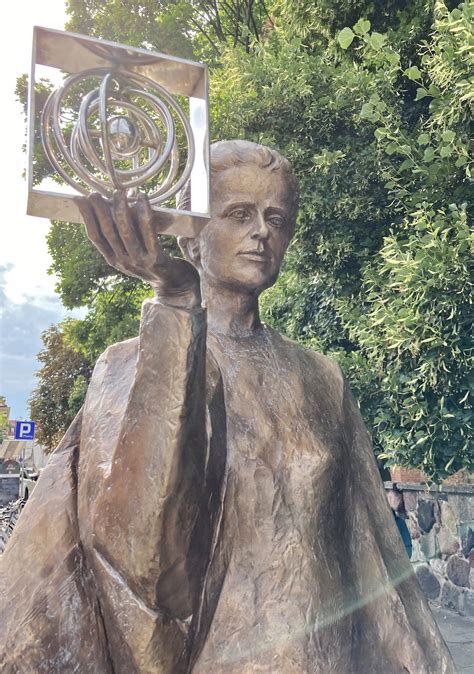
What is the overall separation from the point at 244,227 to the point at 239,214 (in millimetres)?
40

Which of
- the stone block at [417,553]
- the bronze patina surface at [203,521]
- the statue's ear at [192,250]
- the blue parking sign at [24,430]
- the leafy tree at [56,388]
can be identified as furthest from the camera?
the leafy tree at [56,388]

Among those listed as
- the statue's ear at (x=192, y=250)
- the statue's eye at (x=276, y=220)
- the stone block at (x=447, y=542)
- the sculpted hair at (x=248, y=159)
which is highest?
the sculpted hair at (x=248, y=159)

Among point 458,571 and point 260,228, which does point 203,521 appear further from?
point 458,571

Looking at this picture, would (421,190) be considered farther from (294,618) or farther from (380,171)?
(294,618)

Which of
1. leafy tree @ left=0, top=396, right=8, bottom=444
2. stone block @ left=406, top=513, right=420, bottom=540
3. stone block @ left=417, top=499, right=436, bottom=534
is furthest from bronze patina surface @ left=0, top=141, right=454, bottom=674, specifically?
leafy tree @ left=0, top=396, right=8, bottom=444

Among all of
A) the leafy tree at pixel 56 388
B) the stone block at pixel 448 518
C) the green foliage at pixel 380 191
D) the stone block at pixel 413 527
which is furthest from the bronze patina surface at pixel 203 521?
the leafy tree at pixel 56 388

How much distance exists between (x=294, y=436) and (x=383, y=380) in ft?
16.8

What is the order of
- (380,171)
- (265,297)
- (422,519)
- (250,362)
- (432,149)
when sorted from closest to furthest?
(250,362) < (432,149) < (380,171) < (265,297) < (422,519)

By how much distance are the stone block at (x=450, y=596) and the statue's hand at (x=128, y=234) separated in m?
9.98

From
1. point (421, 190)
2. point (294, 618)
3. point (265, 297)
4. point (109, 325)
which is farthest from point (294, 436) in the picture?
point (109, 325)

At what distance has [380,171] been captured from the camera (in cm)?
738

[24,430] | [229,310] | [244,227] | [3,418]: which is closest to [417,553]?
[24,430]

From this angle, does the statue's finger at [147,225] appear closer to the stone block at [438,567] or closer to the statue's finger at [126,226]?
the statue's finger at [126,226]

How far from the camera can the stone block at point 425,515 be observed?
36.2 ft
